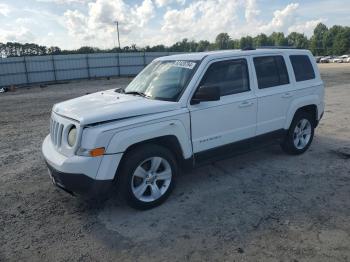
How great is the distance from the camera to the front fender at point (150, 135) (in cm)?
369

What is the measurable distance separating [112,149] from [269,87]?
2.93 metres

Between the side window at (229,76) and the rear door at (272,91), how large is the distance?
252mm

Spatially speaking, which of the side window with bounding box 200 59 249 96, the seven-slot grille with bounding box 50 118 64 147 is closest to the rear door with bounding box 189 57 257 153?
the side window with bounding box 200 59 249 96

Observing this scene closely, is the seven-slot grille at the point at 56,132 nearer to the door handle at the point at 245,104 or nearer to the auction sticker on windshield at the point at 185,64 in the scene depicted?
the auction sticker on windshield at the point at 185,64

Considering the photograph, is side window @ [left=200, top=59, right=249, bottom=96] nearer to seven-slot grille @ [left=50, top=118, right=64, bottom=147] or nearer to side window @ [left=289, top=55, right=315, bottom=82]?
side window @ [left=289, top=55, right=315, bottom=82]

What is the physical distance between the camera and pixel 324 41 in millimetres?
106875

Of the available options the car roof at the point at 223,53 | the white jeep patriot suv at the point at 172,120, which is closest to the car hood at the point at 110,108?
the white jeep patriot suv at the point at 172,120

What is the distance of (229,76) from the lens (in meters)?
4.80

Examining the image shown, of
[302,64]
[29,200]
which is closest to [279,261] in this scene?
[29,200]

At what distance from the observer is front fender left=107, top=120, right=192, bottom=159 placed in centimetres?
369

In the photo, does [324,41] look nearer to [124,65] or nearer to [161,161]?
[124,65]

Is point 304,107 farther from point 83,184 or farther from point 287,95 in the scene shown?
point 83,184

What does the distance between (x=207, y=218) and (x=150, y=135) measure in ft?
4.06

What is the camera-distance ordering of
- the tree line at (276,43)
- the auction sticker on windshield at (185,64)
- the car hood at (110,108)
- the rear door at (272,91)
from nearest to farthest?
1. the car hood at (110,108)
2. the auction sticker on windshield at (185,64)
3. the rear door at (272,91)
4. the tree line at (276,43)
